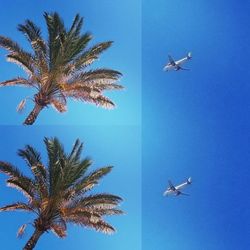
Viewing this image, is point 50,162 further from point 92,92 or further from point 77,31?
point 77,31

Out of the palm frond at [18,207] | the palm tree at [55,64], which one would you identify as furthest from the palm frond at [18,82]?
the palm frond at [18,207]

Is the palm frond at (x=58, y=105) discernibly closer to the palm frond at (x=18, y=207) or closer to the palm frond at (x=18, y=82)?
the palm frond at (x=18, y=82)

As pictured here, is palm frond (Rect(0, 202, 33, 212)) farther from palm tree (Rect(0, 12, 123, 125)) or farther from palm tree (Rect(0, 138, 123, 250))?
palm tree (Rect(0, 12, 123, 125))

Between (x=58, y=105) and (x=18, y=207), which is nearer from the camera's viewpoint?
(x=18, y=207)

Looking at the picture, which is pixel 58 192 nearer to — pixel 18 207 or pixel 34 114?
pixel 18 207

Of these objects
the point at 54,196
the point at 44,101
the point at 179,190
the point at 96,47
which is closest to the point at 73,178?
the point at 54,196

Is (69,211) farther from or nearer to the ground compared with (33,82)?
nearer to the ground

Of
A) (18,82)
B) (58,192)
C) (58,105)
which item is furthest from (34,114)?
(58,192)

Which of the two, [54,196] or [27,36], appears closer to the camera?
[54,196]
